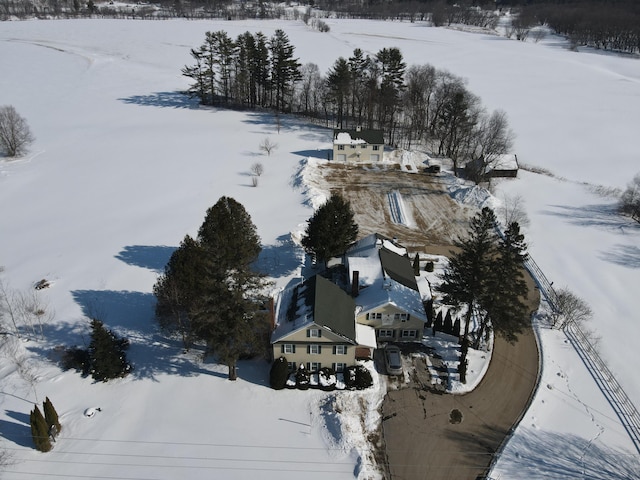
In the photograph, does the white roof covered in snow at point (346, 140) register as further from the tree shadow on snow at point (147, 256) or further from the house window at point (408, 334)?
the house window at point (408, 334)

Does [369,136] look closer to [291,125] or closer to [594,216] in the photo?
[291,125]

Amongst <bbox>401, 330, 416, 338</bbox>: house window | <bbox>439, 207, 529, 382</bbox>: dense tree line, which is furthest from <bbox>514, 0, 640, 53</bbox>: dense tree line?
<bbox>401, 330, 416, 338</bbox>: house window

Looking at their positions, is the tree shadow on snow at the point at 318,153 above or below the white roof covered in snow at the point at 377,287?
above

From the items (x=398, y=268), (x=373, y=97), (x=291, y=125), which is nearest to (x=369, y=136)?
(x=373, y=97)

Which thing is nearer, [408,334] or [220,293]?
[220,293]

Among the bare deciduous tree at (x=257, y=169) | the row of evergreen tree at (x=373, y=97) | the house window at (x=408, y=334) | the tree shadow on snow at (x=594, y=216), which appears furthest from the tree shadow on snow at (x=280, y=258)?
the row of evergreen tree at (x=373, y=97)

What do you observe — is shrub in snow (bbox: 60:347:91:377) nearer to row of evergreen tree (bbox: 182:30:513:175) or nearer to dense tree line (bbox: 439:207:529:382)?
dense tree line (bbox: 439:207:529:382)

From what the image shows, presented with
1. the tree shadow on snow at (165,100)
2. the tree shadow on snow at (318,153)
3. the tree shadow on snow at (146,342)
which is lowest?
the tree shadow on snow at (146,342)

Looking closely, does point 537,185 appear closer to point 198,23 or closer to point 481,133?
point 481,133
